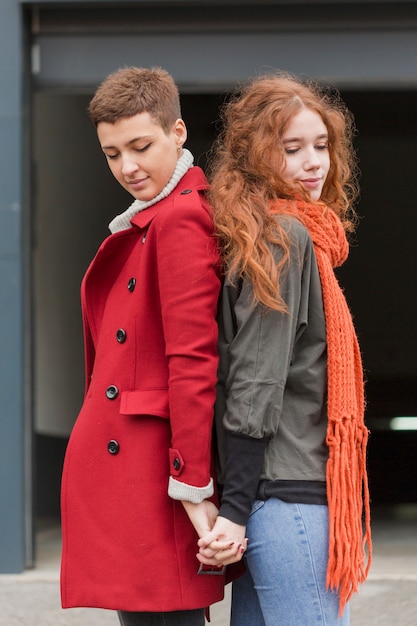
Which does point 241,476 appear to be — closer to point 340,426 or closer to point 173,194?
point 340,426

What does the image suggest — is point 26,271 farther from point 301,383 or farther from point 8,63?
point 301,383

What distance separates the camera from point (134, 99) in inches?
80.0

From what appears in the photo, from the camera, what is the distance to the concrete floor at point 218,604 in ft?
14.2

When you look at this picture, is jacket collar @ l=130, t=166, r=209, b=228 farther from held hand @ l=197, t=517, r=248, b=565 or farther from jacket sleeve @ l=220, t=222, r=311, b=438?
held hand @ l=197, t=517, r=248, b=565

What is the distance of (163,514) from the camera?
2025 mm

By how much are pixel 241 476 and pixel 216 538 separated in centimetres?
12

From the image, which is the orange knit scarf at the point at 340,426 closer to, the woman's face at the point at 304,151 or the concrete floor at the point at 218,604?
the woman's face at the point at 304,151

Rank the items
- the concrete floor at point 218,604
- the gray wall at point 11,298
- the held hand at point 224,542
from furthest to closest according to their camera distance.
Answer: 1. the gray wall at point 11,298
2. the concrete floor at point 218,604
3. the held hand at point 224,542

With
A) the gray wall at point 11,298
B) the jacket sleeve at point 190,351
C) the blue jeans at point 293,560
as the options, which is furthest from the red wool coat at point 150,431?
the gray wall at point 11,298

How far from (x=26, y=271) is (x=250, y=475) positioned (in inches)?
126

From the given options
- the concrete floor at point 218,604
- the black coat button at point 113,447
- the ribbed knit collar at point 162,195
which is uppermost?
the ribbed knit collar at point 162,195

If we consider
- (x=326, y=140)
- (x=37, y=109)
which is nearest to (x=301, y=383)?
(x=326, y=140)

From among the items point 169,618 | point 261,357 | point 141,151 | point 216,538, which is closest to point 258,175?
point 141,151

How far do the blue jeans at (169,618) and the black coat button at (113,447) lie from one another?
340 millimetres
